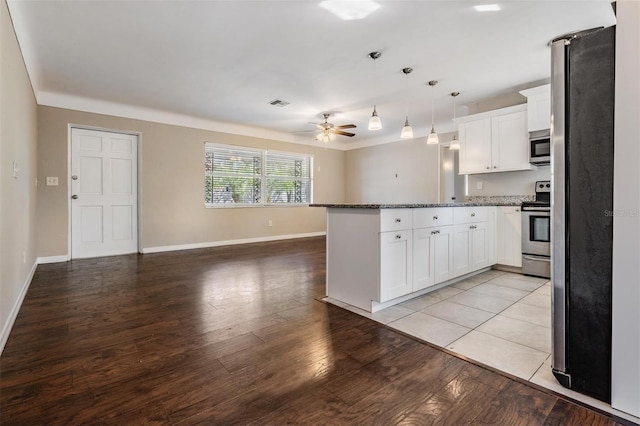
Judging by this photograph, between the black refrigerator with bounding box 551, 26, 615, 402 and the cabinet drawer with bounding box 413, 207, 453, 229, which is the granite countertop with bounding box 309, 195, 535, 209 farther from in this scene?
the black refrigerator with bounding box 551, 26, 615, 402

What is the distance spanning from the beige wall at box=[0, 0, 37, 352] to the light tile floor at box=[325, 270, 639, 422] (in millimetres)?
2462

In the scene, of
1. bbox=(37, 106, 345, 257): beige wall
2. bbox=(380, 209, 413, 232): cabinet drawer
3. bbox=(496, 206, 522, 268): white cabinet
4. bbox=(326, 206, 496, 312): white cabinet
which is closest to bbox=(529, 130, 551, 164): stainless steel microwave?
bbox=(496, 206, 522, 268): white cabinet

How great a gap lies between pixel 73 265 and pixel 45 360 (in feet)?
10.7

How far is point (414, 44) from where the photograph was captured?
310 cm

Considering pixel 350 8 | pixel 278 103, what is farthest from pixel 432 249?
pixel 278 103

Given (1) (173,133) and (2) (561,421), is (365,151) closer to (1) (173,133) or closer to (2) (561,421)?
(1) (173,133)

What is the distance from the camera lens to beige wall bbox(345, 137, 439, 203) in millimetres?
6832

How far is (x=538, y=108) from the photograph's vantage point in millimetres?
3902

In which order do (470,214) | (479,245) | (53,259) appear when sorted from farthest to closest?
(53,259)
(479,245)
(470,214)

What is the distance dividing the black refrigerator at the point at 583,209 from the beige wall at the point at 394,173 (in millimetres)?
5326

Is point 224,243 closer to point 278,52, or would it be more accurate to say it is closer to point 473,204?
point 278,52

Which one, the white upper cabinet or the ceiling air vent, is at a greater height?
the ceiling air vent

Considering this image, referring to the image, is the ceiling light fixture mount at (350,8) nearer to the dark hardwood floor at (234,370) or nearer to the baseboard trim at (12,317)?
the dark hardwood floor at (234,370)

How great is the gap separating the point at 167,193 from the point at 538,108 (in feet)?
19.7
